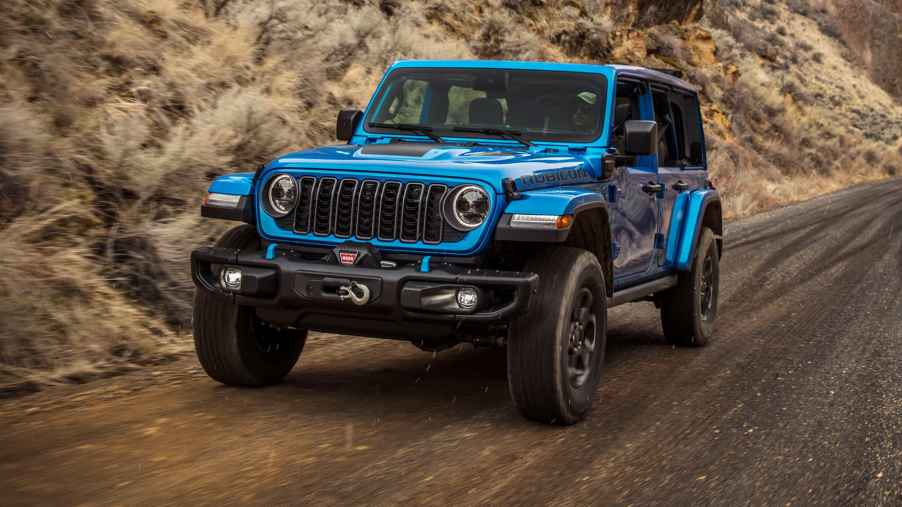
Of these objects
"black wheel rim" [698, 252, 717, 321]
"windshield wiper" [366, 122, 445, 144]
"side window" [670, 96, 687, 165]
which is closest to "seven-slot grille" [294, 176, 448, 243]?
"windshield wiper" [366, 122, 445, 144]

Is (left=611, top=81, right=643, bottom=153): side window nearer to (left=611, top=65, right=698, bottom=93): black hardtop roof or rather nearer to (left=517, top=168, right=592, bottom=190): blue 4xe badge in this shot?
(left=611, top=65, right=698, bottom=93): black hardtop roof

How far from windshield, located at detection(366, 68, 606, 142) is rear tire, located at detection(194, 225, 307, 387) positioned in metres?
1.50

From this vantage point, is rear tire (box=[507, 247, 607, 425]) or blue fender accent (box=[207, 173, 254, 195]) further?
blue fender accent (box=[207, 173, 254, 195])

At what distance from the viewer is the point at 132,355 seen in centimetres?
702

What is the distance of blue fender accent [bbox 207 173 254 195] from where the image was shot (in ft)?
19.2

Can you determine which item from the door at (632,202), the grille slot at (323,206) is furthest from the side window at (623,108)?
the grille slot at (323,206)

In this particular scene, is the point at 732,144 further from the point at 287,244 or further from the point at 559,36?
the point at 287,244

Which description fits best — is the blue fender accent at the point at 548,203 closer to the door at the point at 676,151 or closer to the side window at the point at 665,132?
the door at the point at 676,151

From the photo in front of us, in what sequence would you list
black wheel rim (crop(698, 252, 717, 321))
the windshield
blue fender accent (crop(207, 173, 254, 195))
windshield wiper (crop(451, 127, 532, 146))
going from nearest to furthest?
Answer: 1. blue fender accent (crop(207, 173, 254, 195))
2. windshield wiper (crop(451, 127, 532, 146))
3. the windshield
4. black wheel rim (crop(698, 252, 717, 321))

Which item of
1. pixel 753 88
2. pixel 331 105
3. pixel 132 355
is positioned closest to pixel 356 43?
pixel 331 105

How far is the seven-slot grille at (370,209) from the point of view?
546 centimetres

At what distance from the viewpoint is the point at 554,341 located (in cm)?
534

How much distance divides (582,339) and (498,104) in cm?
180

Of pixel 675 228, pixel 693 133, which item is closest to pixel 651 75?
pixel 675 228
